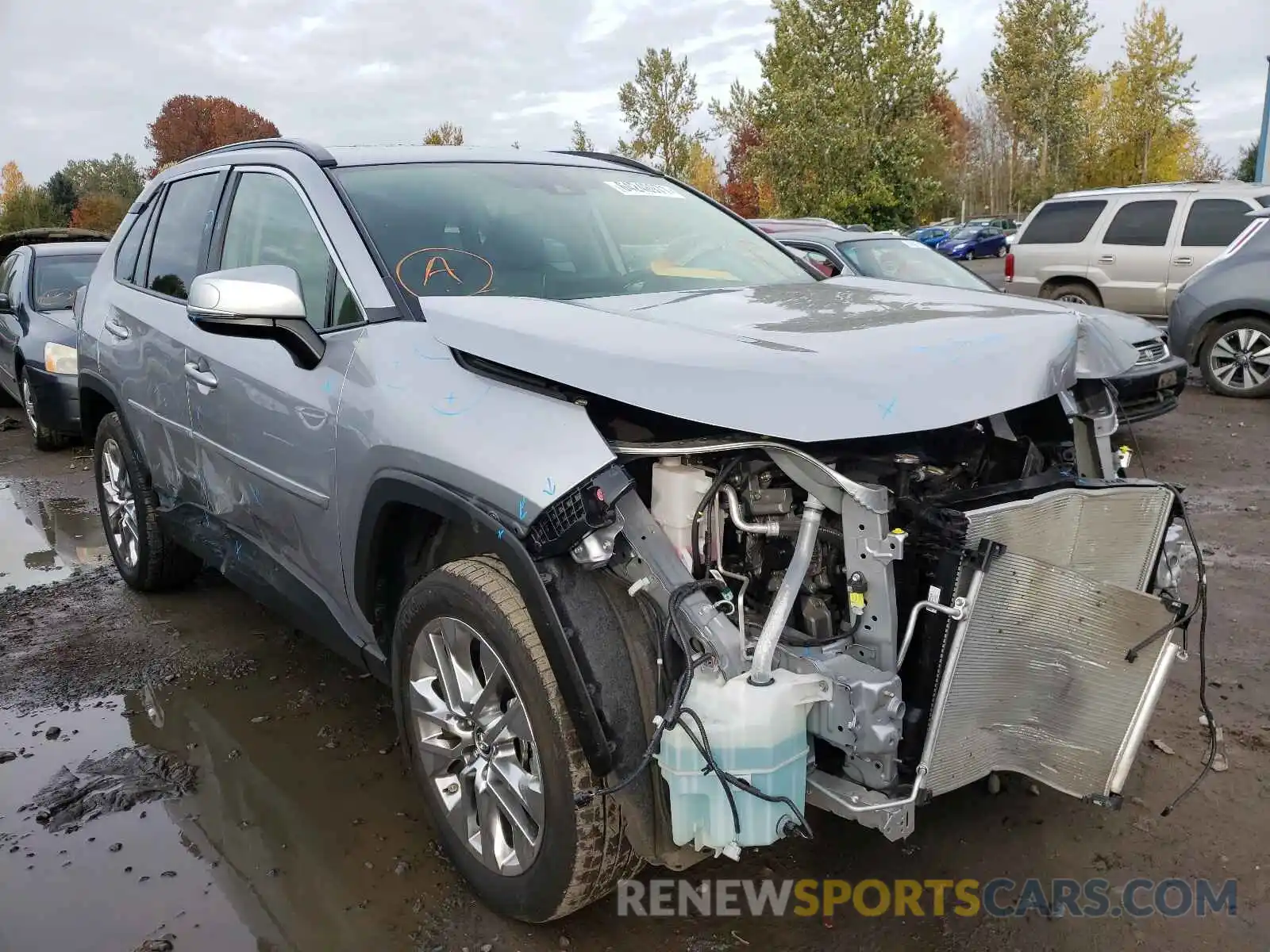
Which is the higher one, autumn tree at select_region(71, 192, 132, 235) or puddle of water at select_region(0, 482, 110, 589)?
autumn tree at select_region(71, 192, 132, 235)

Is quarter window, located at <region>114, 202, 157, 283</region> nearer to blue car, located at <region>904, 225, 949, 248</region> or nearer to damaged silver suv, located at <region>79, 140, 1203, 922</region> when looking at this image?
damaged silver suv, located at <region>79, 140, 1203, 922</region>

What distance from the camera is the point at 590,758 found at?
6.77 ft

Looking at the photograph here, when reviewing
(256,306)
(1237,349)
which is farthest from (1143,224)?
(256,306)

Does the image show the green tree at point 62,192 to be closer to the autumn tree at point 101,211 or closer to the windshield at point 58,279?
the autumn tree at point 101,211

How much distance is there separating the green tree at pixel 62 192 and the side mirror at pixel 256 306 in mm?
57271

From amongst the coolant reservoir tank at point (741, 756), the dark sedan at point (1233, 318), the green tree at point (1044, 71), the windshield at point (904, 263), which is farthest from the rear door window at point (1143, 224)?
the green tree at point (1044, 71)

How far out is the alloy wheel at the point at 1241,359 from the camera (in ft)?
28.2

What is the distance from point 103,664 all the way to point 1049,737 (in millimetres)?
3753

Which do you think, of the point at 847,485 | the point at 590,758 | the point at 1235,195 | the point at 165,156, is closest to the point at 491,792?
the point at 590,758

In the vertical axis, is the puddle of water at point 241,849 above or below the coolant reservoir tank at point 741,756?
below

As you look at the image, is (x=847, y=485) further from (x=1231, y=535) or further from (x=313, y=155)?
(x=1231, y=535)

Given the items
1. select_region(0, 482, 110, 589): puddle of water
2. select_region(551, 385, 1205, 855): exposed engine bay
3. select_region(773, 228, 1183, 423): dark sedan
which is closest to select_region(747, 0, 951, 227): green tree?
select_region(773, 228, 1183, 423): dark sedan

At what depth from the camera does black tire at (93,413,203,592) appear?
4426mm

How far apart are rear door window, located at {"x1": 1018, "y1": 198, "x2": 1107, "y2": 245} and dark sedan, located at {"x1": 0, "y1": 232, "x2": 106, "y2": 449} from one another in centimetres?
999
